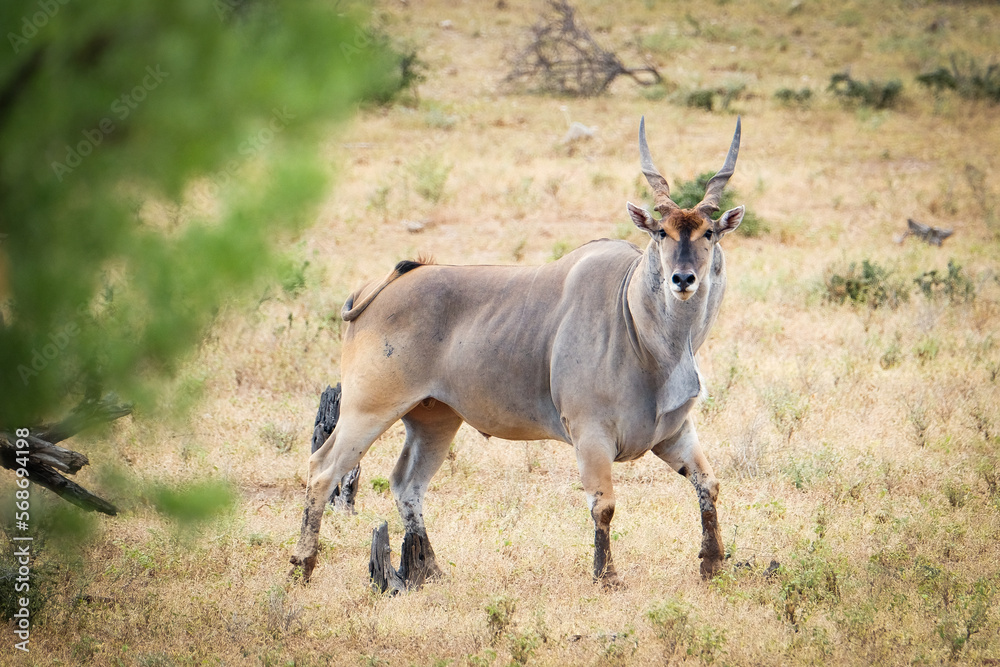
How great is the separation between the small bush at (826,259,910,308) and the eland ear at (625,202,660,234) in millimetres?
6399

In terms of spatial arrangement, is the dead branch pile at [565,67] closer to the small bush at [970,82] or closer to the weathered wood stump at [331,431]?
the small bush at [970,82]

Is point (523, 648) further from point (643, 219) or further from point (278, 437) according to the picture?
point (278, 437)

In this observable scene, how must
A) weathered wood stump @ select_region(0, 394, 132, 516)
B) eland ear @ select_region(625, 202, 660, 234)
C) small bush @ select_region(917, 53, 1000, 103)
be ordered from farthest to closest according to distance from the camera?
small bush @ select_region(917, 53, 1000, 103)
eland ear @ select_region(625, 202, 660, 234)
weathered wood stump @ select_region(0, 394, 132, 516)

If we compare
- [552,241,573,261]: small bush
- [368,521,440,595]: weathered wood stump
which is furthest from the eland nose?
[552,241,573,261]: small bush

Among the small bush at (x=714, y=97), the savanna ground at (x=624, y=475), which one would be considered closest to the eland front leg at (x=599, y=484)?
the savanna ground at (x=624, y=475)

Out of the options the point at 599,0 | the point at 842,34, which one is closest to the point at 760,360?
the point at 842,34

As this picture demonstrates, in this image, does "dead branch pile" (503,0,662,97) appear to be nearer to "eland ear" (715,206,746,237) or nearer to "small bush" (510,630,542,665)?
"eland ear" (715,206,746,237)

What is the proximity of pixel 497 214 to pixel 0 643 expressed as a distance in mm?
10449

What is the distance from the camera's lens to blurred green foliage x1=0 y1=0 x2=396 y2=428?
5.40ft

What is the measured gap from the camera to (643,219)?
5.06 meters

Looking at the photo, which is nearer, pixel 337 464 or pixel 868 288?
pixel 337 464

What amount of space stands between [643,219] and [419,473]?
6.88ft

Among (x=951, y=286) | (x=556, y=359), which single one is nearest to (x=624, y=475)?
(x=556, y=359)

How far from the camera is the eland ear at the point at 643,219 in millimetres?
4922
